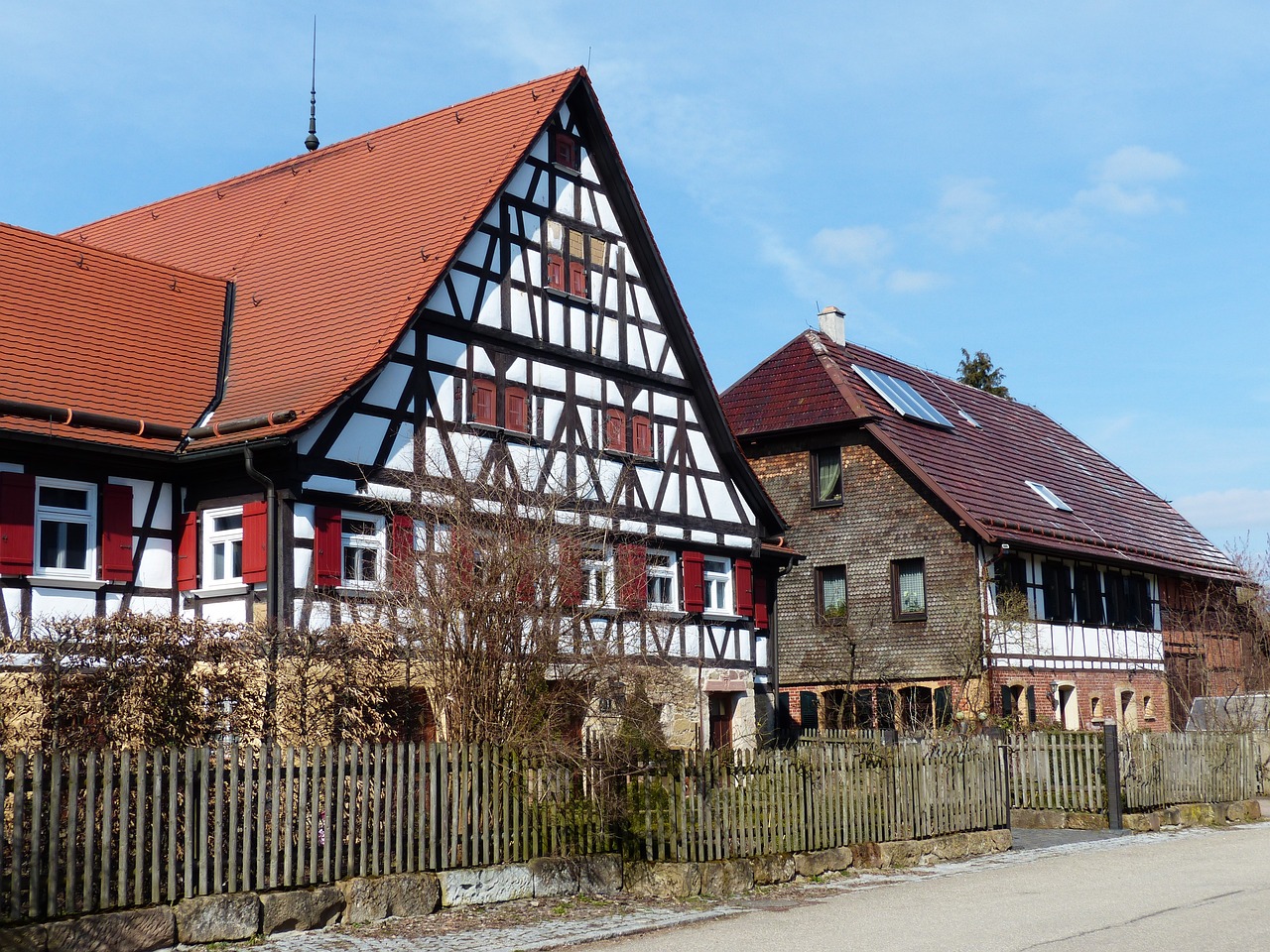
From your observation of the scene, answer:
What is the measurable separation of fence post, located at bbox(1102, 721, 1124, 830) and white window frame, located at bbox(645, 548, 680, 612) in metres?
6.80

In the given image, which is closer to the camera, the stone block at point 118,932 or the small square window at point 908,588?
the stone block at point 118,932

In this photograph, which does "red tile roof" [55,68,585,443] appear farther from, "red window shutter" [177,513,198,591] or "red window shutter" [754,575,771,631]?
"red window shutter" [754,575,771,631]

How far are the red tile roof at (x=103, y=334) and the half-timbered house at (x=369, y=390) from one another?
5 cm

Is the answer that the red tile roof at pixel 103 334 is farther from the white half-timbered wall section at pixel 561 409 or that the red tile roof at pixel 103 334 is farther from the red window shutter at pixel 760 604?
the red window shutter at pixel 760 604

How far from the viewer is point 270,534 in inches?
683

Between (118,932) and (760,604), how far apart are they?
16695mm

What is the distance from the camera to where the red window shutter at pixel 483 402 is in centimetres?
2030

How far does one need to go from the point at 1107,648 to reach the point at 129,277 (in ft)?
73.1

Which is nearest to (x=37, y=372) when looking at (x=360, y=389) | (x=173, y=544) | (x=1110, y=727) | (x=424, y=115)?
(x=173, y=544)

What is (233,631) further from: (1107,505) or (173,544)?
(1107,505)

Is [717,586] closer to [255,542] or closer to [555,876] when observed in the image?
[255,542]

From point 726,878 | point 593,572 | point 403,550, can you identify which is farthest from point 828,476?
point 726,878

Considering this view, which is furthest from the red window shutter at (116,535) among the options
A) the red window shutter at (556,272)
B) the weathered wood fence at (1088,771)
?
the weathered wood fence at (1088,771)

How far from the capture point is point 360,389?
18547 millimetres
